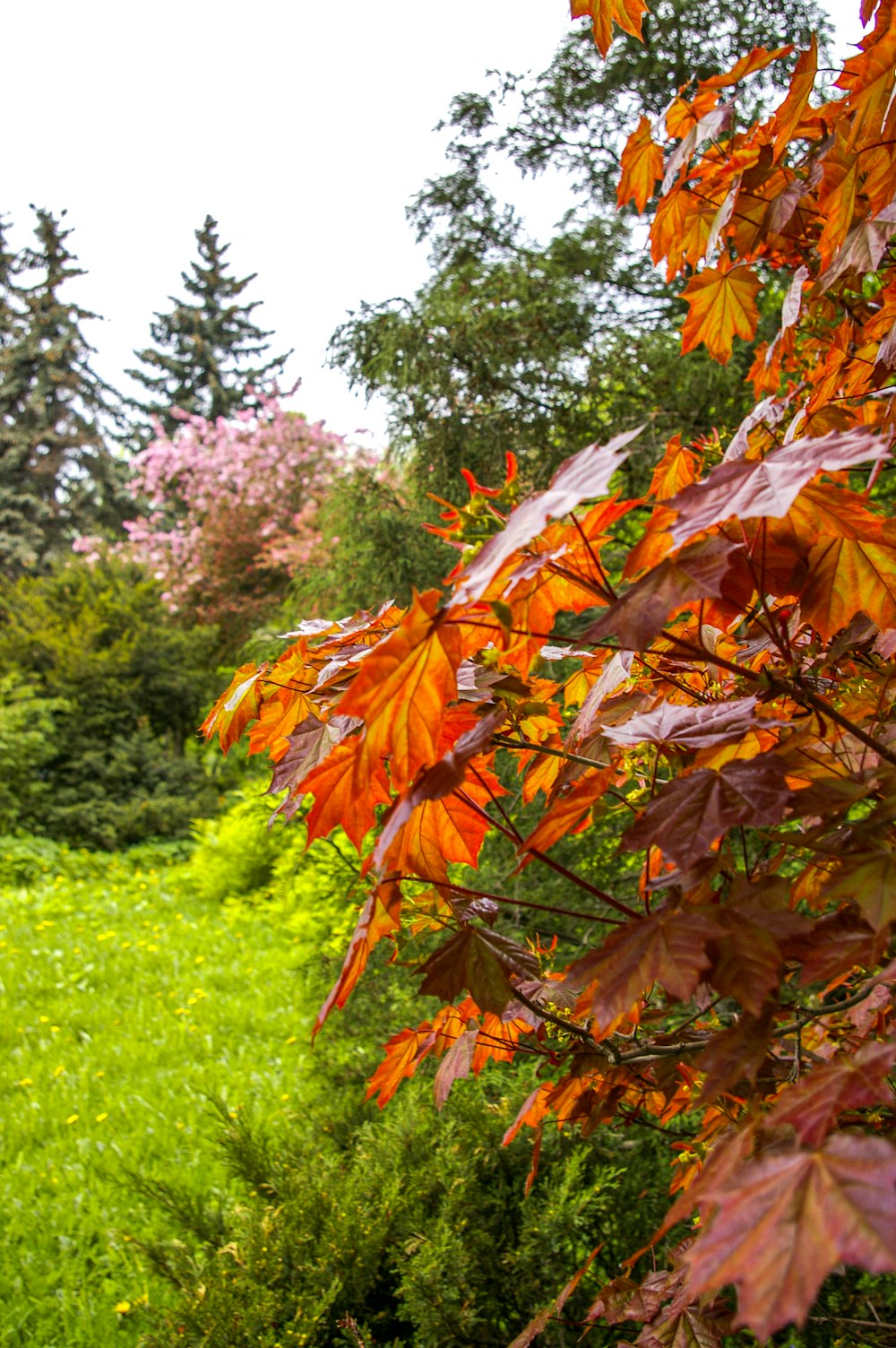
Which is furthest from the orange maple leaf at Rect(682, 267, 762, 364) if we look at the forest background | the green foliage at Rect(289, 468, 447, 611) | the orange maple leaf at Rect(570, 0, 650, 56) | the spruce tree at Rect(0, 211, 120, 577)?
the spruce tree at Rect(0, 211, 120, 577)

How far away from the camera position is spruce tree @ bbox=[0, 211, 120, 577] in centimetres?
2059

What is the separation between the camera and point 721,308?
4.53ft

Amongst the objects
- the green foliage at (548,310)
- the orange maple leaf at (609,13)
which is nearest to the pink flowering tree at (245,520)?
the green foliage at (548,310)

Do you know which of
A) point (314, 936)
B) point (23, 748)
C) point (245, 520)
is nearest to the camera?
point (314, 936)

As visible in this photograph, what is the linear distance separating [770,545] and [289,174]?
975cm

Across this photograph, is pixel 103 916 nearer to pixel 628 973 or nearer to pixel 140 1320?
pixel 140 1320

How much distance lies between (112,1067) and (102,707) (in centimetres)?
551

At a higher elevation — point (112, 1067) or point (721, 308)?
point (721, 308)

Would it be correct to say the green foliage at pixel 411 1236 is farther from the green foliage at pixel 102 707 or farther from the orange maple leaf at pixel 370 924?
the green foliage at pixel 102 707

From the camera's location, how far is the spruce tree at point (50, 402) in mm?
20594

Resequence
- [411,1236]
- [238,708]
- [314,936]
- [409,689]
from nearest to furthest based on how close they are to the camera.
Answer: [409,689], [238,708], [411,1236], [314,936]

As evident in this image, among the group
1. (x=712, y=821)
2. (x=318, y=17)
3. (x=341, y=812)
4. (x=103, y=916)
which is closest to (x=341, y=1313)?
(x=341, y=812)

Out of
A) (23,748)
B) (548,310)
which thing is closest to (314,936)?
(548,310)

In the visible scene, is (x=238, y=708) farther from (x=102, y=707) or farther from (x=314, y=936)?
(x=102, y=707)
